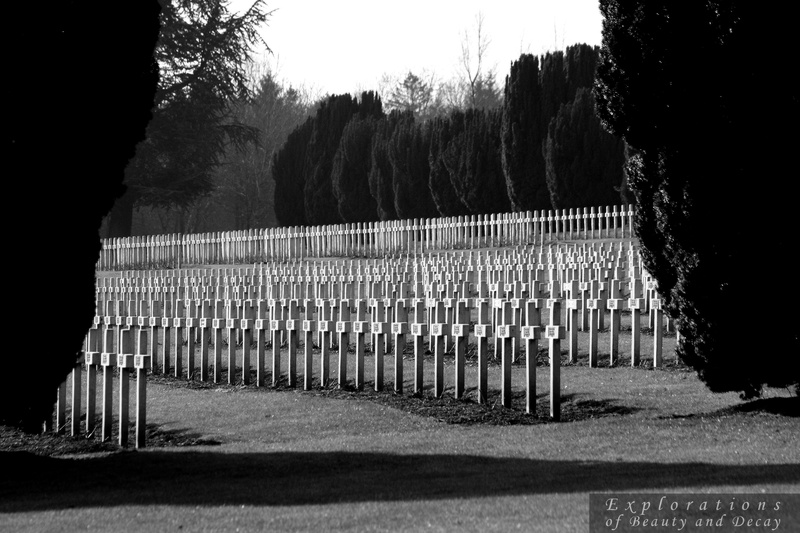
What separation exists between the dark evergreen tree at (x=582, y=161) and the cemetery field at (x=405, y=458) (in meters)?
23.5

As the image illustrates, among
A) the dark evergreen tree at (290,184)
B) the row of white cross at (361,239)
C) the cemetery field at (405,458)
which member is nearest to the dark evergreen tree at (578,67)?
the row of white cross at (361,239)

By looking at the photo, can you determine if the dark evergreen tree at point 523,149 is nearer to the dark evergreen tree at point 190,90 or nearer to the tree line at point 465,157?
the tree line at point 465,157

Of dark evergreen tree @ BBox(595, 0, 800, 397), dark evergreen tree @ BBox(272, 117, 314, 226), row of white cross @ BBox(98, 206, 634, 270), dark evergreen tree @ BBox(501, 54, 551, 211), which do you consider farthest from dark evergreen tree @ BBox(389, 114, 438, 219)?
dark evergreen tree @ BBox(595, 0, 800, 397)

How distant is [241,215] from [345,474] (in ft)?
208

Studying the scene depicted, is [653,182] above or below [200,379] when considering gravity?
above

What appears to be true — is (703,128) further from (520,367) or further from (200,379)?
(200,379)

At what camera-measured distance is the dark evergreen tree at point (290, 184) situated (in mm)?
55250

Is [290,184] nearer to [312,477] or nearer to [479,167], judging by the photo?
[479,167]

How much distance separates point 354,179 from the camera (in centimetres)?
5128

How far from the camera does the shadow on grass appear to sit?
7.20m

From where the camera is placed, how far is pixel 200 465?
904 cm

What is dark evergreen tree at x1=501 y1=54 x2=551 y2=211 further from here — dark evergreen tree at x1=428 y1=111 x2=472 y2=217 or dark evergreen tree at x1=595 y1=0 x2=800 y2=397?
dark evergreen tree at x1=595 y1=0 x2=800 y2=397

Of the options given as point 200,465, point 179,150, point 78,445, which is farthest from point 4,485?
point 179,150

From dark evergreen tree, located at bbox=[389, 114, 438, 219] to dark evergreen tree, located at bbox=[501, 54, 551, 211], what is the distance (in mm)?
6769
